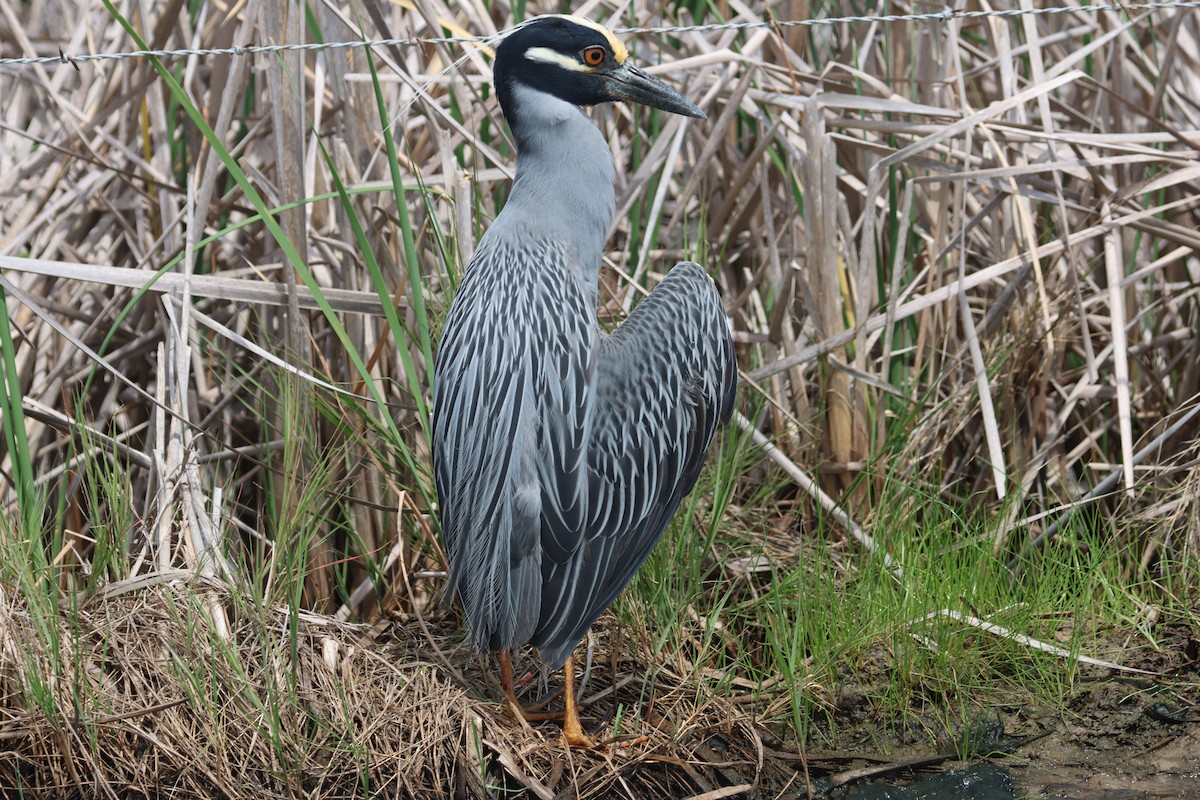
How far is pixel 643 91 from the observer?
3125mm

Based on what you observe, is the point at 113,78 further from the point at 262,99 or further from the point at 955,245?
the point at 955,245

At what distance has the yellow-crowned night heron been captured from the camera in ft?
9.20

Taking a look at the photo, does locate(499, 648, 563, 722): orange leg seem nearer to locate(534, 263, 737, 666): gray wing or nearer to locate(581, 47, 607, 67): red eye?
locate(534, 263, 737, 666): gray wing

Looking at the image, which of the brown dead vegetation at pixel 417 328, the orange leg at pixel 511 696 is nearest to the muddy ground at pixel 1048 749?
the brown dead vegetation at pixel 417 328

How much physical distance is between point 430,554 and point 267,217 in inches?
42.1

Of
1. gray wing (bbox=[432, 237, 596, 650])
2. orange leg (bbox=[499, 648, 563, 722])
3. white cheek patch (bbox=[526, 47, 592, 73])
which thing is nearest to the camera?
gray wing (bbox=[432, 237, 596, 650])

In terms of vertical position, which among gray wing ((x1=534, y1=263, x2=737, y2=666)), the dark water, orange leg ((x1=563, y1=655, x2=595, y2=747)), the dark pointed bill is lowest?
the dark water

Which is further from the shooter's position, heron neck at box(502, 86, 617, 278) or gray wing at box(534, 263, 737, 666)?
heron neck at box(502, 86, 617, 278)

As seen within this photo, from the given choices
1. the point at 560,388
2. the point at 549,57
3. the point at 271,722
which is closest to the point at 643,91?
the point at 549,57

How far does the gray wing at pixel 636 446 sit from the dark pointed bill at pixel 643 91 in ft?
1.47

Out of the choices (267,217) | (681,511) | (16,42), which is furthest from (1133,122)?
(16,42)

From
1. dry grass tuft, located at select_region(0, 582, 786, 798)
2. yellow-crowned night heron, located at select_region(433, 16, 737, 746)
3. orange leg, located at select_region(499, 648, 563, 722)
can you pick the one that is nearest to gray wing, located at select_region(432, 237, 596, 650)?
yellow-crowned night heron, located at select_region(433, 16, 737, 746)

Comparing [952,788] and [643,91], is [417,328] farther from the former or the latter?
[952,788]

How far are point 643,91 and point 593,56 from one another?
0.16 meters
